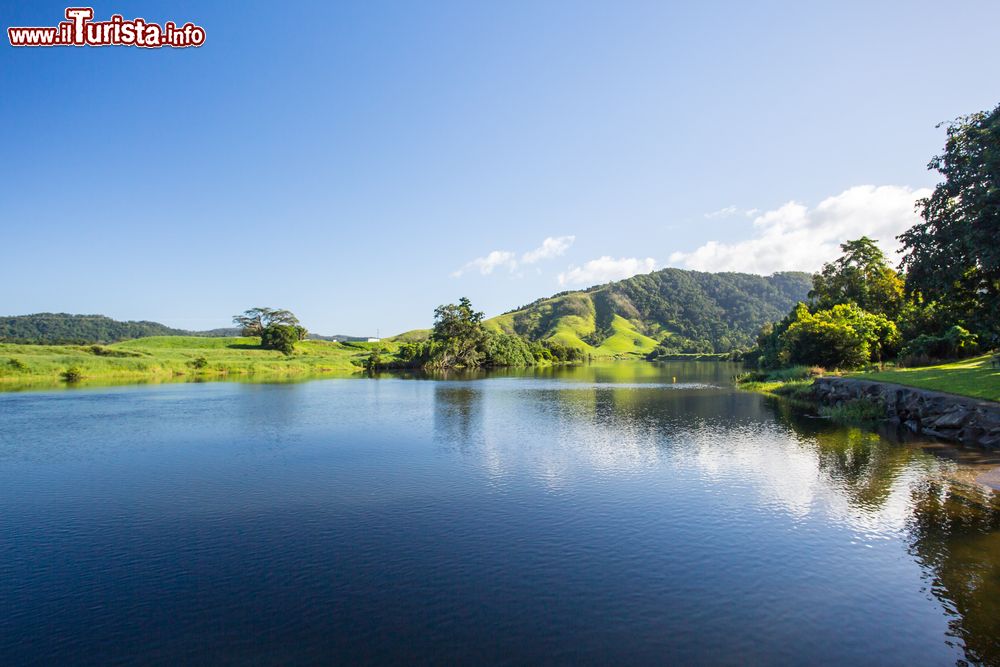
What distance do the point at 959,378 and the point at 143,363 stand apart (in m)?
106

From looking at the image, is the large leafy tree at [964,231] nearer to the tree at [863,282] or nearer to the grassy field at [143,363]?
the tree at [863,282]

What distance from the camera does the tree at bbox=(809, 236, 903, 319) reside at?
2875 inches

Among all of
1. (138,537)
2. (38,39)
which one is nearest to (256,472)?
(138,537)

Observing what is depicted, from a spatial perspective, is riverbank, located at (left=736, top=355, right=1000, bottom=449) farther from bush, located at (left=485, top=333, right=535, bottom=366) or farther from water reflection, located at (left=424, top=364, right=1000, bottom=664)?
bush, located at (left=485, top=333, right=535, bottom=366)

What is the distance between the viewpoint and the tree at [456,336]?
128775mm

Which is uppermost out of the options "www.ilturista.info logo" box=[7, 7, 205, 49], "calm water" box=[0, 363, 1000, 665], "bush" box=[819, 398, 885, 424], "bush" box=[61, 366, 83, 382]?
"www.ilturista.info logo" box=[7, 7, 205, 49]

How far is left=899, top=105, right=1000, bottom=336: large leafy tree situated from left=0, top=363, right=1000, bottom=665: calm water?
33.9 ft

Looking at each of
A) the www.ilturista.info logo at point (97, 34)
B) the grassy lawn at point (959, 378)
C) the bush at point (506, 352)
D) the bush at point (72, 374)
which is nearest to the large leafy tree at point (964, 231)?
the grassy lawn at point (959, 378)

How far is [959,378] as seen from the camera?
113 feet

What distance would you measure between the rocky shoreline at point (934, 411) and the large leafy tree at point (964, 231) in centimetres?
542

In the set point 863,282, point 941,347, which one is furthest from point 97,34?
point 863,282

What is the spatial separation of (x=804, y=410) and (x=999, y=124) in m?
25.6

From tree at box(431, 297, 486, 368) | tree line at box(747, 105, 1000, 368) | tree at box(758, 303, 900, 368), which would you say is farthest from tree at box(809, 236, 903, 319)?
→ tree at box(431, 297, 486, 368)

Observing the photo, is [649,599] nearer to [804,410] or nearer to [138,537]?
[138,537]
